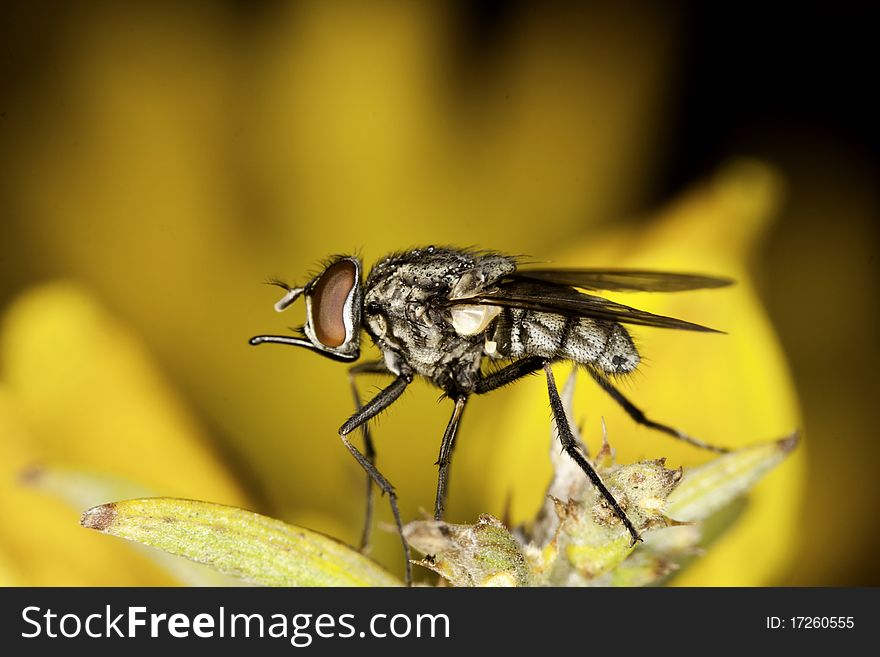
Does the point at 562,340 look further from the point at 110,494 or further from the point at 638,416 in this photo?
the point at 110,494

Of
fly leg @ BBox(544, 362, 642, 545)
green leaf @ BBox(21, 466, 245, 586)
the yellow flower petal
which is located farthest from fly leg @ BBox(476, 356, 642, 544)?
the yellow flower petal

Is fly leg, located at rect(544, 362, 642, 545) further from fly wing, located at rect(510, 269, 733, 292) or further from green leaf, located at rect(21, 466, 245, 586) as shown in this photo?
green leaf, located at rect(21, 466, 245, 586)

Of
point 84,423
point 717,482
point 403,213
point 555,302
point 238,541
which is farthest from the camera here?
point 403,213

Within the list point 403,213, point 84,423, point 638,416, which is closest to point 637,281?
point 638,416

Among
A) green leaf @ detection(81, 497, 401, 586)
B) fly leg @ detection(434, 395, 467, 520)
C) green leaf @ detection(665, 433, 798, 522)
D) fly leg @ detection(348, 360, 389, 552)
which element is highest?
fly leg @ detection(348, 360, 389, 552)

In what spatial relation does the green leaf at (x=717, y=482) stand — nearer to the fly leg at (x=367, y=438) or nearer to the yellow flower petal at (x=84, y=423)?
the fly leg at (x=367, y=438)

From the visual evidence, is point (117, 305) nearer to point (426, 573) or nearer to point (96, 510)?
point (426, 573)

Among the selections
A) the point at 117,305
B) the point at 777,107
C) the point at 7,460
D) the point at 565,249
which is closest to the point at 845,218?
the point at 777,107
